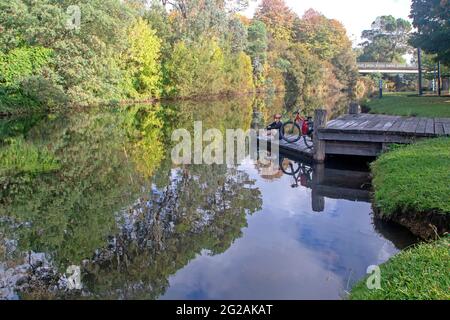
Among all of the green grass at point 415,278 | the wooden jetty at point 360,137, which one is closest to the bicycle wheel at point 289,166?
the wooden jetty at point 360,137

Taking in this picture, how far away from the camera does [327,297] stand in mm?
4445

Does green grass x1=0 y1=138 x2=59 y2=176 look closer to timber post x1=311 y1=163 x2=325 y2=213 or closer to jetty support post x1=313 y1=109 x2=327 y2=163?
timber post x1=311 y1=163 x2=325 y2=213

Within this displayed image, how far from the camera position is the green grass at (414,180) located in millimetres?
5781

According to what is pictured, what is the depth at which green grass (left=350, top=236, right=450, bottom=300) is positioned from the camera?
3477 mm

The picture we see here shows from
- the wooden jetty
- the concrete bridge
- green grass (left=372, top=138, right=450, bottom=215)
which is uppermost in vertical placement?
the concrete bridge

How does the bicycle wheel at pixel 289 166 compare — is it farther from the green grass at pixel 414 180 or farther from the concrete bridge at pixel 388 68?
the concrete bridge at pixel 388 68

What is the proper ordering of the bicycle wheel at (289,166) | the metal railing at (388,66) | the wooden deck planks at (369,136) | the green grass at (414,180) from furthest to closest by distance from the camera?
the metal railing at (388,66), the bicycle wheel at (289,166), the wooden deck planks at (369,136), the green grass at (414,180)

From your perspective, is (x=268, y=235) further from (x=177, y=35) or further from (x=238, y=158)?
(x=177, y=35)

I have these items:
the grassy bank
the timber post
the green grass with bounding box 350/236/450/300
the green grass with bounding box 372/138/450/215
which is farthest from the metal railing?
the green grass with bounding box 350/236/450/300

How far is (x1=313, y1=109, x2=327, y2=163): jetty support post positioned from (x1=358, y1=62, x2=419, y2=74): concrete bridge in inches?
2256

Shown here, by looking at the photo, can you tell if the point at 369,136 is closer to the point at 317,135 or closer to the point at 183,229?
the point at 317,135

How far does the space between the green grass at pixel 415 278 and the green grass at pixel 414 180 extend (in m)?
1.42

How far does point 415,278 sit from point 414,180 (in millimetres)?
3147

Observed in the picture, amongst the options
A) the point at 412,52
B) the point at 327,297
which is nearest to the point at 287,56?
the point at 412,52
